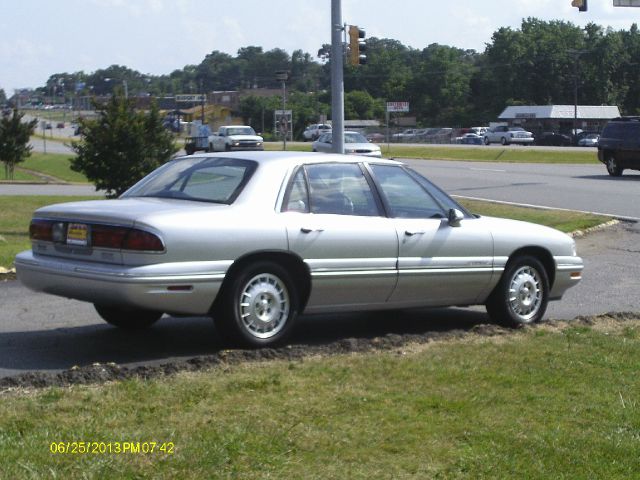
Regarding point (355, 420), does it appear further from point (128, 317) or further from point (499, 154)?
point (499, 154)

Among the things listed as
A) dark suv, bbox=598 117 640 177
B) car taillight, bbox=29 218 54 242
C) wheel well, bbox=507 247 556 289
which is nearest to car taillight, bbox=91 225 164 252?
car taillight, bbox=29 218 54 242

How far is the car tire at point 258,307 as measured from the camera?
780 centimetres

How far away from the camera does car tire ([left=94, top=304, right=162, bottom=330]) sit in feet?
28.8

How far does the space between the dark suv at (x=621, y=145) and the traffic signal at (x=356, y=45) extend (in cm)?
1043

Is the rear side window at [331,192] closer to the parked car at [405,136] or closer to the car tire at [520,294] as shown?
the car tire at [520,294]

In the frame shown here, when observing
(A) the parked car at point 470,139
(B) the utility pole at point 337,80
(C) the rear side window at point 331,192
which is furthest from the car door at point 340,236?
(A) the parked car at point 470,139

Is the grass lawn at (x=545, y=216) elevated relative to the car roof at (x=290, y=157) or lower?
lower

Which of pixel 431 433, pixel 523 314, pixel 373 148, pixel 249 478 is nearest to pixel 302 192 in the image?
pixel 523 314

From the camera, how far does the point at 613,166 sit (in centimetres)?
3475

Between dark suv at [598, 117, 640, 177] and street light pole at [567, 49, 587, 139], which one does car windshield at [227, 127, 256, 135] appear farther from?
street light pole at [567, 49, 587, 139]

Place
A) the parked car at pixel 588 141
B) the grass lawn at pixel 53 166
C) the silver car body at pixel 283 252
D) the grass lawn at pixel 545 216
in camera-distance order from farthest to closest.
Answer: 1. the parked car at pixel 588 141
2. the grass lawn at pixel 53 166
3. the grass lawn at pixel 545 216
4. the silver car body at pixel 283 252

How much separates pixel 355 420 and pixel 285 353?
6.40ft

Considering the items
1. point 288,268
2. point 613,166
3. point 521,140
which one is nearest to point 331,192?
point 288,268

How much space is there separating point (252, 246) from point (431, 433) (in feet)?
8.45
